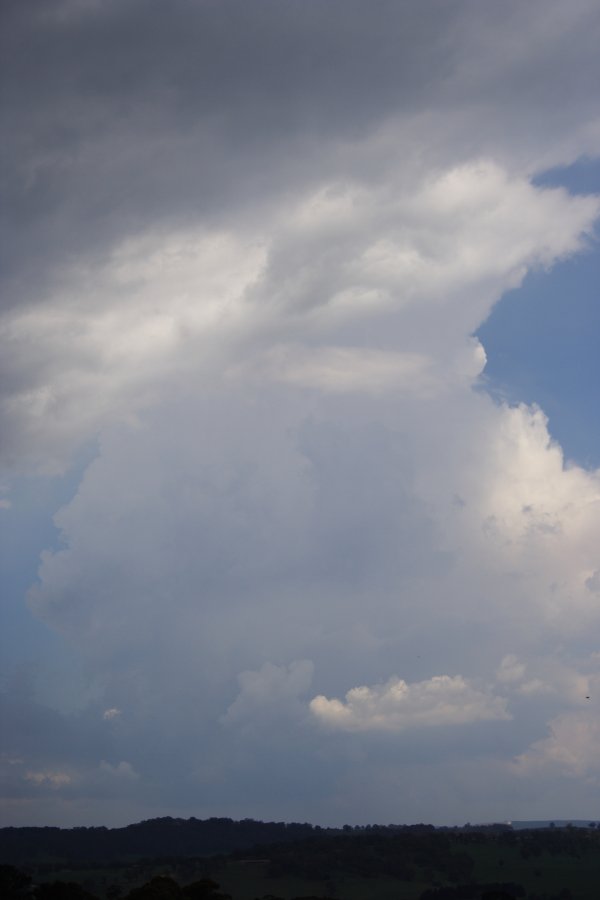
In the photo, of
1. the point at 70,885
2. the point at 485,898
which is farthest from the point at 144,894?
the point at 485,898

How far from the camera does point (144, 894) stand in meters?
113

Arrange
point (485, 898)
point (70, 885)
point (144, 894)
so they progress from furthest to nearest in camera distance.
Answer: point (485, 898) → point (70, 885) → point (144, 894)

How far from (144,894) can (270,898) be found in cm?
7146

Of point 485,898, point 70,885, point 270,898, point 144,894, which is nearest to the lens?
point 144,894

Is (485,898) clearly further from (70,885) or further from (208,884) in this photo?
(70,885)

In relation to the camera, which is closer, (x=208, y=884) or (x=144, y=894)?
(x=144, y=894)

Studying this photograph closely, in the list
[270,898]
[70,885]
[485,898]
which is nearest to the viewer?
[70,885]

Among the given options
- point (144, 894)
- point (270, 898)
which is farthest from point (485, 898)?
point (144, 894)

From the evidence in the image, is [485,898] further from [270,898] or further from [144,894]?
[144,894]

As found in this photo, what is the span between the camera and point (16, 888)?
407 ft

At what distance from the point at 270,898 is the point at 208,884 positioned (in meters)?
57.3

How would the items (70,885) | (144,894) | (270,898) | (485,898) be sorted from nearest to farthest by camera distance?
(144,894), (70,885), (485,898), (270,898)

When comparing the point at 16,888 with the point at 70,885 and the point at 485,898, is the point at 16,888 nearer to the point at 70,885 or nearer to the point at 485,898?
the point at 70,885

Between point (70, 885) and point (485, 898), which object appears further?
point (485, 898)
